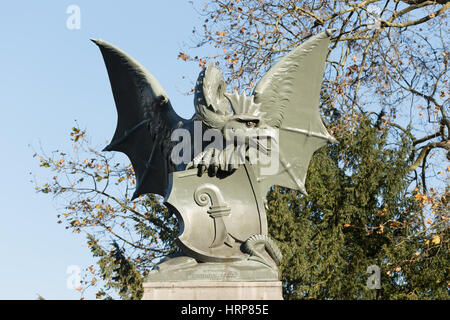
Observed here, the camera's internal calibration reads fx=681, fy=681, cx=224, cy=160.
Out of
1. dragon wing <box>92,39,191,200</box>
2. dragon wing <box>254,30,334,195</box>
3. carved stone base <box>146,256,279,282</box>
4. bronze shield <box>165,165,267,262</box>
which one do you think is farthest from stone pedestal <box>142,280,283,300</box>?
dragon wing <box>92,39,191,200</box>

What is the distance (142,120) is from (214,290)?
2450 millimetres

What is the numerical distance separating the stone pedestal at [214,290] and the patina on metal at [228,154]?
84 millimetres

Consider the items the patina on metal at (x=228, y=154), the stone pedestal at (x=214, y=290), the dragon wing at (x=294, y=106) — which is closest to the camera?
the stone pedestal at (x=214, y=290)

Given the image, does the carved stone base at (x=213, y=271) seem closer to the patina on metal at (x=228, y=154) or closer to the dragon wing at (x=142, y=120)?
the patina on metal at (x=228, y=154)

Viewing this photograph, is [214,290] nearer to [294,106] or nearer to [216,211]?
[216,211]

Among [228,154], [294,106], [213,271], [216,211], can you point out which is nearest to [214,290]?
[213,271]

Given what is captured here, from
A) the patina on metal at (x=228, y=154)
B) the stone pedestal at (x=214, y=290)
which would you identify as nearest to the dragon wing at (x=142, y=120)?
the patina on metal at (x=228, y=154)

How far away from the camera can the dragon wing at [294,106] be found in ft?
24.5

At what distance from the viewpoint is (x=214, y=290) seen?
6.58m

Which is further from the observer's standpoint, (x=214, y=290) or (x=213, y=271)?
(x=213, y=271)

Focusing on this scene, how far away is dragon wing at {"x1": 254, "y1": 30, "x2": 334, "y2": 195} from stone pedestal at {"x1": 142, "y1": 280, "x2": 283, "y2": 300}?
1297 mm

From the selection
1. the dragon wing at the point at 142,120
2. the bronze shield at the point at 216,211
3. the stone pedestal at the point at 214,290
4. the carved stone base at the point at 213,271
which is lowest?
the stone pedestal at the point at 214,290

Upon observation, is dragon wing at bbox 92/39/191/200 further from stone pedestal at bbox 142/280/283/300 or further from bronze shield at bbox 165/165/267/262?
stone pedestal at bbox 142/280/283/300
